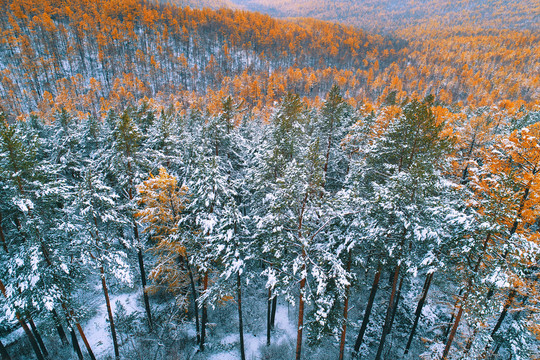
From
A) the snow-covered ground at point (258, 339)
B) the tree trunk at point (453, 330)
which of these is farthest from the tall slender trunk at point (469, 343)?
the snow-covered ground at point (258, 339)

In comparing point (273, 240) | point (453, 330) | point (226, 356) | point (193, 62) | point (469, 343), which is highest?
point (193, 62)

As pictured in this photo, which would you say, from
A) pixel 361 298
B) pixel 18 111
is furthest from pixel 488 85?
pixel 18 111

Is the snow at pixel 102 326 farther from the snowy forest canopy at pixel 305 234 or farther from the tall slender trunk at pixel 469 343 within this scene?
the tall slender trunk at pixel 469 343

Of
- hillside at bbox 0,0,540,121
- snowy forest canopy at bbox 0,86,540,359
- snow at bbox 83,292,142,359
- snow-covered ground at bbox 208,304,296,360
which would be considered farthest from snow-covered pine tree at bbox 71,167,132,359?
hillside at bbox 0,0,540,121

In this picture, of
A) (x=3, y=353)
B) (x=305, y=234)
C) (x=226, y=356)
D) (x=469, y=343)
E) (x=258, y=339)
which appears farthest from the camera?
(x=258, y=339)

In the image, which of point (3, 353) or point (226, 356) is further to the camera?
point (226, 356)

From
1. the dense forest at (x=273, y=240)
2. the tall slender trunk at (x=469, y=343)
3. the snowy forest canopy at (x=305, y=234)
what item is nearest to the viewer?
the snowy forest canopy at (x=305, y=234)

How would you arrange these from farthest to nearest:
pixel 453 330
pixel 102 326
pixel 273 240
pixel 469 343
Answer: pixel 102 326
pixel 469 343
pixel 273 240
pixel 453 330

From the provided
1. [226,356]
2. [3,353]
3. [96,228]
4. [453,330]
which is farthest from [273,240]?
[3,353]

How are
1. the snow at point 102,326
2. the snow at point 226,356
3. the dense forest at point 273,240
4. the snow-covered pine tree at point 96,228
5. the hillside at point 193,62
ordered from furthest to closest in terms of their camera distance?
the hillside at point 193,62
the snow at point 226,356
the snow at point 102,326
the snow-covered pine tree at point 96,228
the dense forest at point 273,240

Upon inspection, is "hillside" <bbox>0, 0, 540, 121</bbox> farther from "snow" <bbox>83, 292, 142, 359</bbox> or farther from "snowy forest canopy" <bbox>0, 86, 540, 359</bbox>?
"snowy forest canopy" <bbox>0, 86, 540, 359</bbox>

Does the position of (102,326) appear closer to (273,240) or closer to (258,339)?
(258,339)

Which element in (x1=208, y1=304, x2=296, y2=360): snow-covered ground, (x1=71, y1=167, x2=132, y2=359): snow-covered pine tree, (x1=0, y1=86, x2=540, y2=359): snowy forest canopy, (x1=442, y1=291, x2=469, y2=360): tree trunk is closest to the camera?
(x1=0, y1=86, x2=540, y2=359): snowy forest canopy

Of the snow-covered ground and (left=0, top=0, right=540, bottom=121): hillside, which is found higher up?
(left=0, top=0, right=540, bottom=121): hillside
